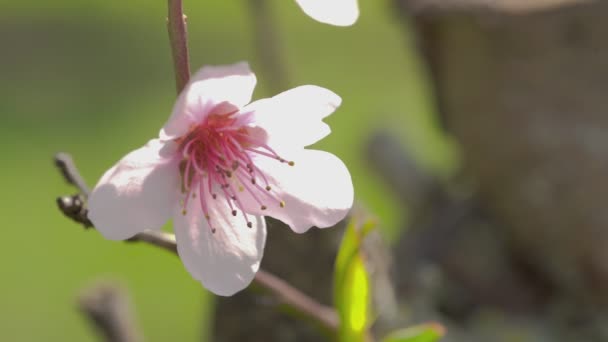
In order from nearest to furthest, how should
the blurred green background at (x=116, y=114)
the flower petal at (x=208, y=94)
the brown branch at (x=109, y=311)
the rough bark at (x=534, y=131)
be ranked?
the flower petal at (x=208, y=94), the brown branch at (x=109, y=311), the rough bark at (x=534, y=131), the blurred green background at (x=116, y=114)

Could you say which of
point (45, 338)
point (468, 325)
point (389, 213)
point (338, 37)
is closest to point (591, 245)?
point (468, 325)

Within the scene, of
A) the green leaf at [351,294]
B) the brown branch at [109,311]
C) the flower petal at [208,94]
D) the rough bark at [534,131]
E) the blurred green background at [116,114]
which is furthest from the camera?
the blurred green background at [116,114]

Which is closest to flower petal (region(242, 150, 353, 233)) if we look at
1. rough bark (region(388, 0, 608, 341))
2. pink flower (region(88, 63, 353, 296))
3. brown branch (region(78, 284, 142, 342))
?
pink flower (region(88, 63, 353, 296))

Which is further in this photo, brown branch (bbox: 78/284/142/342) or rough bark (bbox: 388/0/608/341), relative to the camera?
rough bark (bbox: 388/0/608/341)

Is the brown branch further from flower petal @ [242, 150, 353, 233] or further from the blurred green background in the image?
the blurred green background

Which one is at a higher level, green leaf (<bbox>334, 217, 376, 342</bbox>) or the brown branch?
green leaf (<bbox>334, 217, 376, 342</bbox>)

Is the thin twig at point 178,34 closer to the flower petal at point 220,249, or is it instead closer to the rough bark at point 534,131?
the flower petal at point 220,249

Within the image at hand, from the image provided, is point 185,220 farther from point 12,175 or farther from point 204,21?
point 204,21

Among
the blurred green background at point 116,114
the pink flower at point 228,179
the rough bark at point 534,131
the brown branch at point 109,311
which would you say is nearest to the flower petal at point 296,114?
the pink flower at point 228,179

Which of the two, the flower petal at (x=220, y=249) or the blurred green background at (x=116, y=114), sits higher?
the flower petal at (x=220, y=249)
